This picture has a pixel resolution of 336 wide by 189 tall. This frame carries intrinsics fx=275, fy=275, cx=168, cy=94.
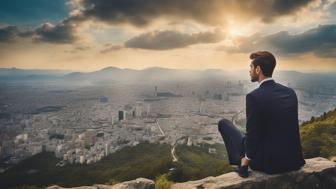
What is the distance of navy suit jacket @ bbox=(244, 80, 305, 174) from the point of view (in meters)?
3.23

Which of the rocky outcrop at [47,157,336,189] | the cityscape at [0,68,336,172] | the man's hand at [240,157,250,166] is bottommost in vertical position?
the cityscape at [0,68,336,172]

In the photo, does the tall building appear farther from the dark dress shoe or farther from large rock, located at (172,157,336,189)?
the dark dress shoe

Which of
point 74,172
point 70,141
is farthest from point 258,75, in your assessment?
point 70,141

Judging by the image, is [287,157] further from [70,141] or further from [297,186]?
[70,141]

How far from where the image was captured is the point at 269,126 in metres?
3.27

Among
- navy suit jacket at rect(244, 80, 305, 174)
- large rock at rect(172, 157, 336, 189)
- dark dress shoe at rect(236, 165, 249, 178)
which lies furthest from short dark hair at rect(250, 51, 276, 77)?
large rock at rect(172, 157, 336, 189)

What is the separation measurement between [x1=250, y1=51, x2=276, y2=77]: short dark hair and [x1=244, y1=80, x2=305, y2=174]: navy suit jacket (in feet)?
0.45

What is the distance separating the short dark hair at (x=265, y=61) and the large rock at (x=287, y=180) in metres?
1.30

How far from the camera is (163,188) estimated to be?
13.1 feet

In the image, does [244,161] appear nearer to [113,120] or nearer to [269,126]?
[269,126]

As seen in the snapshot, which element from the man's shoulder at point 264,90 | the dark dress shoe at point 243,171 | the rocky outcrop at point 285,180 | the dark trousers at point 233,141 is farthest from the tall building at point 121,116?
the man's shoulder at point 264,90

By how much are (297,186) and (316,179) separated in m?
0.30

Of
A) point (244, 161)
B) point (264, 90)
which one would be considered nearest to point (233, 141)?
point (244, 161)

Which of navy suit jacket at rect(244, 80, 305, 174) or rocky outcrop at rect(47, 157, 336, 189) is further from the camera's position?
rocky outcrop at rect(47, 157, 336, 189)
